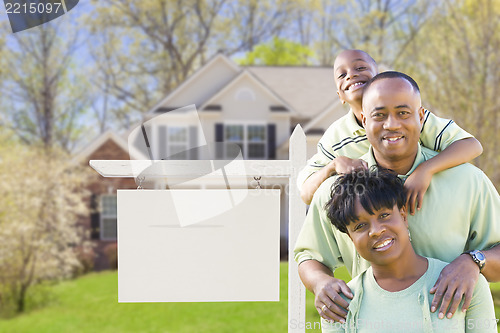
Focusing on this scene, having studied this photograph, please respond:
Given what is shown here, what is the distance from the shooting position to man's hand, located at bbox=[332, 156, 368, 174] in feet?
4.79

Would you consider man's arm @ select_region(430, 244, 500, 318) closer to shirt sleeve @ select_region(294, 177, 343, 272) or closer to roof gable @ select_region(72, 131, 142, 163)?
shirt sleeve @ select_region(294, 177, 343, 272)

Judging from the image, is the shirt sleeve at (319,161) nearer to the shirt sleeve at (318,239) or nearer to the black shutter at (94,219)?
the shirt sleeve at (318,239)

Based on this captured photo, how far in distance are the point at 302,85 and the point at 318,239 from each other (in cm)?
1212

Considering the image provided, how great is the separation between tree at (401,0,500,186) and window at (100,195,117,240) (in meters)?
7.94

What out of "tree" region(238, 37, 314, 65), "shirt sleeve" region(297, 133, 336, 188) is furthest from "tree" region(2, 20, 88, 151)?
"shirt sleeve" region(297, 133, 336, 188)

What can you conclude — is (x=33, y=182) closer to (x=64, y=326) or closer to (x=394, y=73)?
(x=64, y=326)

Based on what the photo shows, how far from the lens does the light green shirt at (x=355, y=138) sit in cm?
155

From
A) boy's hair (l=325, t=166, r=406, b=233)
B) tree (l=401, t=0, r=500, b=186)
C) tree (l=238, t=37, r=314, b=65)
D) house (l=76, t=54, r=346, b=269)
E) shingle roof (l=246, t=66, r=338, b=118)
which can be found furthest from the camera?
tree (l=238, t=37, r=314, b=65)

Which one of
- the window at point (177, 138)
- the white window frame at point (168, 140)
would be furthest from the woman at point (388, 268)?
the window at point (177, 138)

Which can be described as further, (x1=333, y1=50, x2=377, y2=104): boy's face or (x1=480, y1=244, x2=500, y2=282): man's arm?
(x1=333, y1=50, x2=377, y2=104): boy's face

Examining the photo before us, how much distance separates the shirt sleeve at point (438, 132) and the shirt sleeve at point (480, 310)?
1.34ft

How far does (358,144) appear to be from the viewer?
170 centimetres

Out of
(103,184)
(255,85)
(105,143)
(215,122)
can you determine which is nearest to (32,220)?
(103,184)

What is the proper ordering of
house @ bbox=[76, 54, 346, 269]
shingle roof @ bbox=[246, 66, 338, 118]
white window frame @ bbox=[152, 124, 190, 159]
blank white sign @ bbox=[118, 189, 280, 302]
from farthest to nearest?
shingle roof @ bbox=[246, 66, 338, 118] → white window frame @ bbox=[152, 124, 190, 159] → house @ bbox=[76, 54, 346, 269] → blank white sign @ bbox=[118, 189, 280, 302]
